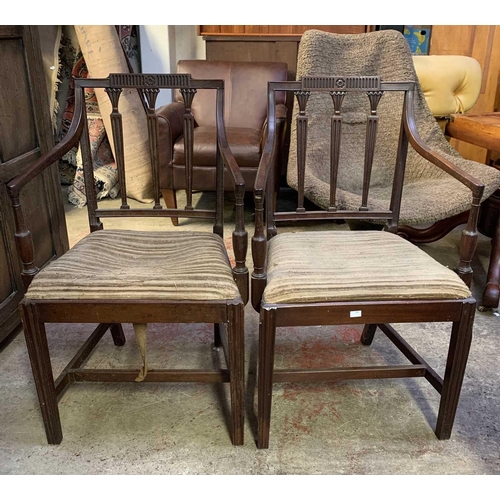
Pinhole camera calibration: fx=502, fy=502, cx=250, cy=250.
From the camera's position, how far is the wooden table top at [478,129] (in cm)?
204

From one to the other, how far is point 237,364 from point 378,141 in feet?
5.47

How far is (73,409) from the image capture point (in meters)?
1.46

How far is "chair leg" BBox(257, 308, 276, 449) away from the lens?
1.15 meters

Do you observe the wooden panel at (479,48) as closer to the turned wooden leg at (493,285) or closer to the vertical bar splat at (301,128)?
the turned wooden leg at (493,285)

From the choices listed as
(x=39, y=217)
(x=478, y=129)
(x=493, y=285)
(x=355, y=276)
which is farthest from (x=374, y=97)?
(x=39, y=217)

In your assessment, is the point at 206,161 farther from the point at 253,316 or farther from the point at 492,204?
the point at 492,204

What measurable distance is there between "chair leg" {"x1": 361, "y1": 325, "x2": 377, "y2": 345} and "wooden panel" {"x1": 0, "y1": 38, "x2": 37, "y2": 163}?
1371mm

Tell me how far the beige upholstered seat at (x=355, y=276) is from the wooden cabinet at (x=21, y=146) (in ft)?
3.20

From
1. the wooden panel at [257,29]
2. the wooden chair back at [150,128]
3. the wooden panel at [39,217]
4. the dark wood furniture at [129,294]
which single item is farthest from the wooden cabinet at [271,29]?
the dark wood furniture at [129,294]

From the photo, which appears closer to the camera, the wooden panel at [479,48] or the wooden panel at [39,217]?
the wooden panel at [39,217]

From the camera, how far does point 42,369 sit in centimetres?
122

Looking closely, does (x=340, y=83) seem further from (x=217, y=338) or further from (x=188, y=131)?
(x=217, y=338)

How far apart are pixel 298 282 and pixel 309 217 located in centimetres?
43

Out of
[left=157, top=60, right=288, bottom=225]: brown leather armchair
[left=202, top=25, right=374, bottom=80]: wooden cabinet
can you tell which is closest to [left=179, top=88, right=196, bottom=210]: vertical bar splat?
[left=157, top=60, right=288, bottom=225]: brown leather armchair
